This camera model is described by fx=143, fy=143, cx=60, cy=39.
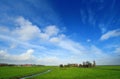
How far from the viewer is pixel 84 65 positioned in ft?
585
